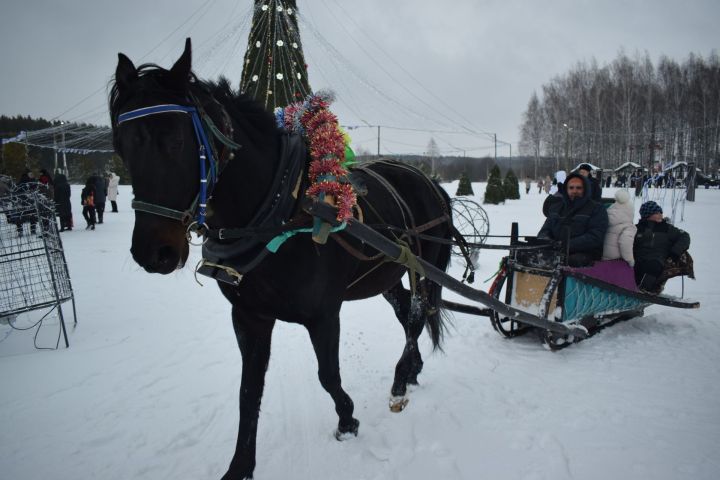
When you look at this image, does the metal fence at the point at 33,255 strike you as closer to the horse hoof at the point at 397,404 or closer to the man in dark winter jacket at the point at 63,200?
the horse hoof at the point at 397,404

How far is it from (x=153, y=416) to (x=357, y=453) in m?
1.59

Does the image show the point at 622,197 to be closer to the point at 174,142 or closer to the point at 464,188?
the point at 174,142

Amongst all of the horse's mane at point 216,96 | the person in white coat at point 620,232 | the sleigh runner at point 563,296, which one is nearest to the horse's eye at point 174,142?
the horse's mane at point 216,96

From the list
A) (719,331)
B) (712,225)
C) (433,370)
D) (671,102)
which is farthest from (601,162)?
(433,370)

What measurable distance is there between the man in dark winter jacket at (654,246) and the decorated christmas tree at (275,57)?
5908mm

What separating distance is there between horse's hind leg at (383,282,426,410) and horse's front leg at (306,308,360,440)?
0.64m

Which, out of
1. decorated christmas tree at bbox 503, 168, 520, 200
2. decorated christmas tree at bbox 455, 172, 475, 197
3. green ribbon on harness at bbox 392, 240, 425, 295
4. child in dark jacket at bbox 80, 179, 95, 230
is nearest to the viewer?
green ribbon on harness at bbox 392, 240, 425, 295

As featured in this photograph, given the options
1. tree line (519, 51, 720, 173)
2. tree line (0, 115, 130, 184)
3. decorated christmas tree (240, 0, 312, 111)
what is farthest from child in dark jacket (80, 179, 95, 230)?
tree line (519, 51, 720, 173)

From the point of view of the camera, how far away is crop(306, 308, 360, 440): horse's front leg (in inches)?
88.8

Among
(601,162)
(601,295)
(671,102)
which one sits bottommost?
(601,295)

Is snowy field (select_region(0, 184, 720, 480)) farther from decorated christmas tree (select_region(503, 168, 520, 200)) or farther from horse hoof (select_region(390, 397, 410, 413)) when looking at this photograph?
decorated christmas tree (select_region(503, 168, 520, 200))

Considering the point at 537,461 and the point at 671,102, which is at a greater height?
the point at 671,102

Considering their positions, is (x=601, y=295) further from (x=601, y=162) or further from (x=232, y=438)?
(x=601, y=162)

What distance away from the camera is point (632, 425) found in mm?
2758
